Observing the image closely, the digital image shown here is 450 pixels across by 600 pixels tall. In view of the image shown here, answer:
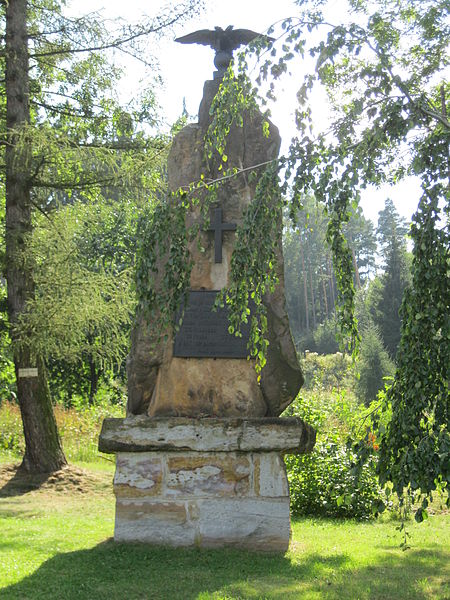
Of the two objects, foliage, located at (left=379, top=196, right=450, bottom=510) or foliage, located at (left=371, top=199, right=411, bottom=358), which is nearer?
foliage, located at (left=379, top=196, right=450, bottom=510)

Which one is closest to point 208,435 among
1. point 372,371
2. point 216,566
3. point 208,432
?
point 208,432

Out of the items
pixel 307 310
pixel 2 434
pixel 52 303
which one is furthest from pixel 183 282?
pixel 307 310

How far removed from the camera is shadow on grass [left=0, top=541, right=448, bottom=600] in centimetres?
388

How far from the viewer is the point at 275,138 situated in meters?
5.53

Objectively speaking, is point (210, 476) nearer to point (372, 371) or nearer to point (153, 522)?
point (153, 522)

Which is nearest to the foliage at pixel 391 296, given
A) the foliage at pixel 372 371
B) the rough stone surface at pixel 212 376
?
the foliage at pixel 372 371

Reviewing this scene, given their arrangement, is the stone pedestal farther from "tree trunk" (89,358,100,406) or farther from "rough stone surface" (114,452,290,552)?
"tree trunk" (89,358,100,406)

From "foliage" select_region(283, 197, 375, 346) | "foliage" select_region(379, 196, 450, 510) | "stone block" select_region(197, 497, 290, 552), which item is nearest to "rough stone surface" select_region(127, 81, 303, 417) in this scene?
"stone block" select_region(197, 497, 290, 552)

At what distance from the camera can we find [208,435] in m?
4.84

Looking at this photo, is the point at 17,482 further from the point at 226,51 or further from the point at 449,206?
the point at 449,206

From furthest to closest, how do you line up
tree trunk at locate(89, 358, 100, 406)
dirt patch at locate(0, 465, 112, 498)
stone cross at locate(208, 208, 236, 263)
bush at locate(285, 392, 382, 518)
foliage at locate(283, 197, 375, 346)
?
foliage at locate(283, 197, 375, 346) → tree trunk at locate(89, 358, 100, 406) → dirt patch at locate(0, 465, 112, 498) → bush at locate(285, 392, 382, 518) → stone cross at locate(208, 208, 236, 263)

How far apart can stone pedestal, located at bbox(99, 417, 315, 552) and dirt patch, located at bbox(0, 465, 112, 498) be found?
3026 mm

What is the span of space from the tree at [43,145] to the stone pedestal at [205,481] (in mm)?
3626

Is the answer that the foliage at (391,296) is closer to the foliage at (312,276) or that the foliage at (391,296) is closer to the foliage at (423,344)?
the foliage at (312,276)
